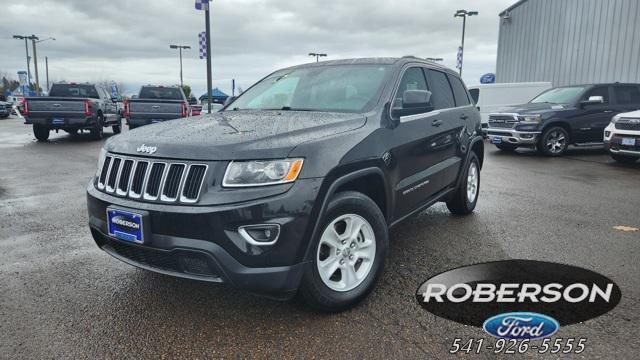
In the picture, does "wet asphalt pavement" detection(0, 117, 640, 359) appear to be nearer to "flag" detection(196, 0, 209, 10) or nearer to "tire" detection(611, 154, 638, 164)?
"tire" detection(611, 154, 638, 164)

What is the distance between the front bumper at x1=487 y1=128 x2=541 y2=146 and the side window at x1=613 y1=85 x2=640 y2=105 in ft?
8.77

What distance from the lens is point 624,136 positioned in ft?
32.2

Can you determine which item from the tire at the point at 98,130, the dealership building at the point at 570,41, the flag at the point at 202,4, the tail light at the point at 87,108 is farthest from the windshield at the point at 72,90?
the dealership building at the point at 570,41

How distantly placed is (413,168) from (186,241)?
79.6 inches

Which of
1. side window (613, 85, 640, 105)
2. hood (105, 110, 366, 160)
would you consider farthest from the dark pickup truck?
side window (613, 85, 640, 105)

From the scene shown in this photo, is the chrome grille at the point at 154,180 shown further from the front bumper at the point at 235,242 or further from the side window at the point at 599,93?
the side window at the point at 599,93

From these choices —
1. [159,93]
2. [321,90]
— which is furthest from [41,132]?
[321,90]

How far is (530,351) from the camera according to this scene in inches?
103

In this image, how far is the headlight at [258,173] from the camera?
2596 mm

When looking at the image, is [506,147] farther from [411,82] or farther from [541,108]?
[411,82]

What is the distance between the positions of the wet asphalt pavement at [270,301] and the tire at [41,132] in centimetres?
954

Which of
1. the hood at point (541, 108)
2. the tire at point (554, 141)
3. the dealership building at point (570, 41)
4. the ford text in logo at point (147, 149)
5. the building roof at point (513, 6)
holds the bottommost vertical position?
the tire at point (554, 141)

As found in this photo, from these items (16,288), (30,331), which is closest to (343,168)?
(30,331)

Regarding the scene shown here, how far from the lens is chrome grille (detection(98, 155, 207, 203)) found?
264cm
